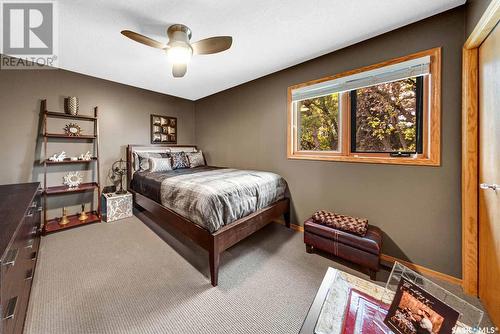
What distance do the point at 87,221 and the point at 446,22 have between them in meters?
4.90

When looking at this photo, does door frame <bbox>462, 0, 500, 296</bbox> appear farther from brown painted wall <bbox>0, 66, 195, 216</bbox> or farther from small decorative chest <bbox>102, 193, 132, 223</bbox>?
brown painted wall <bbox>0, 66, 195, 216</bbox>

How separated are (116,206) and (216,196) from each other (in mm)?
2327

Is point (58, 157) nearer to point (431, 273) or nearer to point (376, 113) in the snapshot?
point (376, 113)

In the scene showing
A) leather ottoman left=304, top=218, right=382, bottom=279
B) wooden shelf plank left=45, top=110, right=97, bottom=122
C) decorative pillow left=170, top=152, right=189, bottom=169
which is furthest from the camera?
decorative pillow left=170, top=152, right=189, bottom=169

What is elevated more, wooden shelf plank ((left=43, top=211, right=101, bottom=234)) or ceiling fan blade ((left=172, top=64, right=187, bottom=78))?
ceiling fan blade ((left=172, top=64, right=187, bottom=78))

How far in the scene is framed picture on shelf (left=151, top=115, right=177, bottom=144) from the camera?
4.02m

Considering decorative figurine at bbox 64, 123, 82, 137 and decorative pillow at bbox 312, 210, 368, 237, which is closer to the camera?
decorative pillow at bbox 312, 210, 368, 237

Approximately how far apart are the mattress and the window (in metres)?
0.74

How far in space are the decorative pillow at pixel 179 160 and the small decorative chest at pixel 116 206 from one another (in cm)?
91

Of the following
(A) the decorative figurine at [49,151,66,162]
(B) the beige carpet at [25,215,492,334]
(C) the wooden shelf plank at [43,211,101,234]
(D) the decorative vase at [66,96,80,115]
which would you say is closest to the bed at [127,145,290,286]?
(B) the beige carpet at [25,215,492,334]

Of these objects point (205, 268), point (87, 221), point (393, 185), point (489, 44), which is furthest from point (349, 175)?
point (87, 221)

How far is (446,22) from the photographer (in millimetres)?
1736

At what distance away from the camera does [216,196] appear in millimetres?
1854

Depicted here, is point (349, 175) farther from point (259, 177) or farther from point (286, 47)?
point (286, 47)
